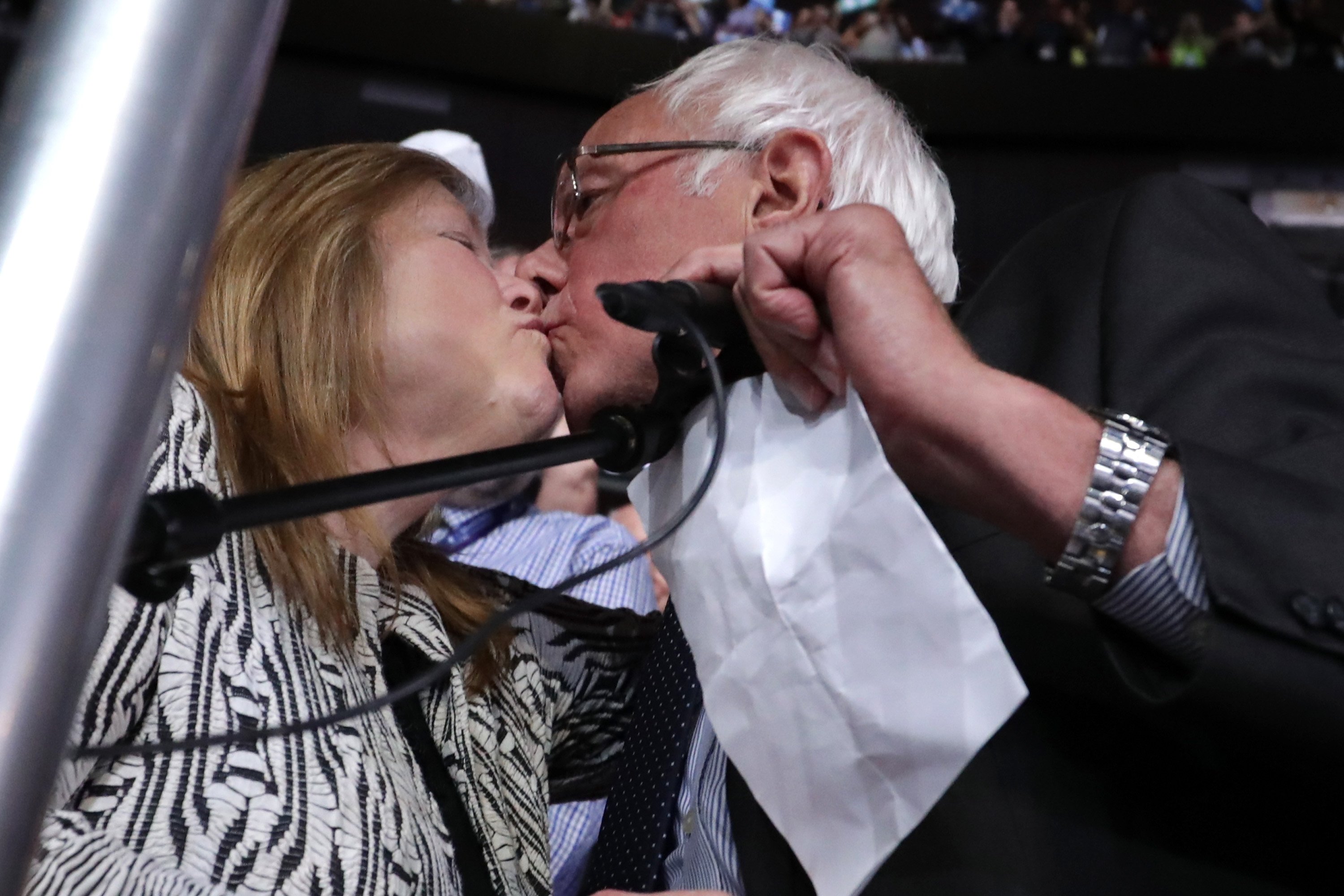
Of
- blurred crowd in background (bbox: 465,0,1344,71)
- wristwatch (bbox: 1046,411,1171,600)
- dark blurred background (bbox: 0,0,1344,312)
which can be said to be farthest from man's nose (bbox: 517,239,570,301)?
blurred crowd in background (bbox: 465,0,1344,71)

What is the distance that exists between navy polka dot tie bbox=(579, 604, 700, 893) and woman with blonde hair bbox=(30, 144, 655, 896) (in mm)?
86

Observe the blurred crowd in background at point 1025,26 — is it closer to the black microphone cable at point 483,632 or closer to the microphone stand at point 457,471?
the microphone stand at point 457,471

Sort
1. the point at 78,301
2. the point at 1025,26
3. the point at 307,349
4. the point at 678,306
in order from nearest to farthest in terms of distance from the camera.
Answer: the point at 78,301 → the point at 678,306 → the point at 307,349 → the point at 1025,26

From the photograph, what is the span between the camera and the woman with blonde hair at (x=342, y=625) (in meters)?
0.92

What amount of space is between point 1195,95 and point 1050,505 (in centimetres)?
599

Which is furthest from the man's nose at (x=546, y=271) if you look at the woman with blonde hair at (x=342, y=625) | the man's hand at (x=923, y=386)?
the man's hand at (x=923, y=386)

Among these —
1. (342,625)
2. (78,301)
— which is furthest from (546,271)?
(78,301)

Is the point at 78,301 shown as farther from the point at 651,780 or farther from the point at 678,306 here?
the point at 651,780

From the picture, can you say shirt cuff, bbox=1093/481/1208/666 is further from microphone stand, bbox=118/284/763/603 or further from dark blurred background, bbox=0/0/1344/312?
dark blurred background, bbox=0/0/1344/312

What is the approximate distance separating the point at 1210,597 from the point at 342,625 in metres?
0.74

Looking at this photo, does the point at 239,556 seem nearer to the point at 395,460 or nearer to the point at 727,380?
the point at 395,460

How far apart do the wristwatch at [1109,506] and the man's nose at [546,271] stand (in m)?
0.74

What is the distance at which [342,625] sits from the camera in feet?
3.76

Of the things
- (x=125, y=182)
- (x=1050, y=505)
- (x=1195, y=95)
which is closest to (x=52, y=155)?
(x=125, y=182)
